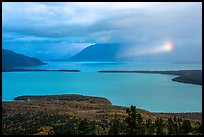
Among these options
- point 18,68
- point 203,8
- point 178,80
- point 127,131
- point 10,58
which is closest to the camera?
point 203,8

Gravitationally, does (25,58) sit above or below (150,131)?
above

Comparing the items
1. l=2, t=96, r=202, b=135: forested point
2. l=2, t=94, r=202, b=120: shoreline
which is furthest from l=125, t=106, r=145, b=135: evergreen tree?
l=2, t=94, r=202, b=120: shoreline

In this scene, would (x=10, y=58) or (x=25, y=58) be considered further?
(x=25, y=58)

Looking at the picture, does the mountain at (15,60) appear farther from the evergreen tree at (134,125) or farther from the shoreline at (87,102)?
the evergreen tree at (134,125)

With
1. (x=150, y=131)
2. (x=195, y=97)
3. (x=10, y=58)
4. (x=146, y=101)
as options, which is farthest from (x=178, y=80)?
(x=10, y=58)

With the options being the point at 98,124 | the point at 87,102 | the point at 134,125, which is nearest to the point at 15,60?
the point at 87,102

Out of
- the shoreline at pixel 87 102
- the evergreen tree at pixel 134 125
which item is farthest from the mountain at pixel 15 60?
the evergreen tree at pixel 134 125

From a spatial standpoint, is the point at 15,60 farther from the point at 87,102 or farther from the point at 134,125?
the point at 134,125

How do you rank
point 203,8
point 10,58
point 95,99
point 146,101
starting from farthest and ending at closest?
point 10,58 < point 95,99 < point 146,101 < point 203,8

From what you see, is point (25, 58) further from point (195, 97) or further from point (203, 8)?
point (203, 8)
